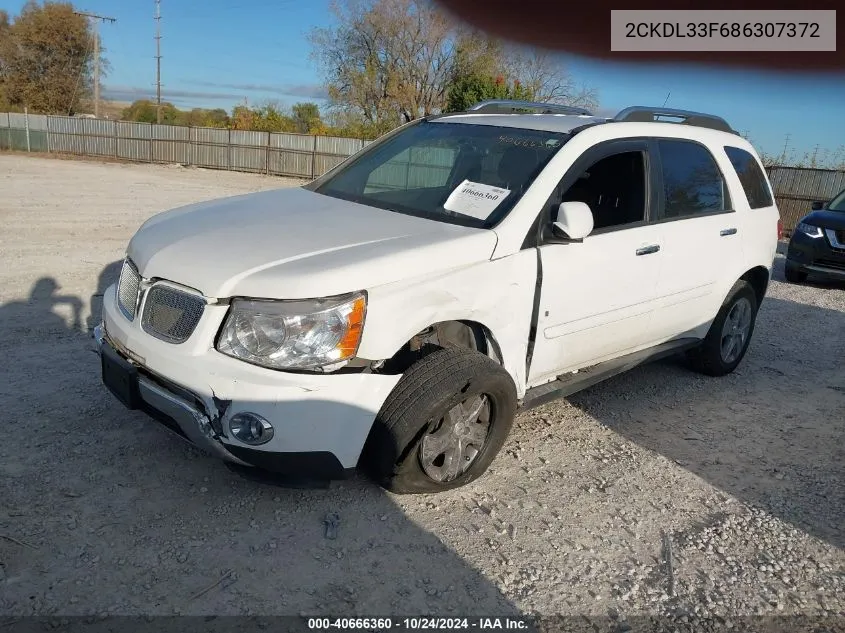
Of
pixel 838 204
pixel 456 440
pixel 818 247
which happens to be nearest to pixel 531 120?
pixel 456 440

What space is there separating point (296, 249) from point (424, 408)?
Result: 0.93m

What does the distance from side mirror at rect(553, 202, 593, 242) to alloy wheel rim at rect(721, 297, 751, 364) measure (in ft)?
7.69

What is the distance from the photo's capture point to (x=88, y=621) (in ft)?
8.55

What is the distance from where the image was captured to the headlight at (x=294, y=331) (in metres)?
2.97

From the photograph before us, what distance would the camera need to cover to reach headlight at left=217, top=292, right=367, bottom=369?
2.97 m

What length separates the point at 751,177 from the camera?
5520 millimetres

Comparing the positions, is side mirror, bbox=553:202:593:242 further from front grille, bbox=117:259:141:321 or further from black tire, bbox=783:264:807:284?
black tire, bbox=783:264:807:284

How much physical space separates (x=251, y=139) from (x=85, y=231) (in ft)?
66.5

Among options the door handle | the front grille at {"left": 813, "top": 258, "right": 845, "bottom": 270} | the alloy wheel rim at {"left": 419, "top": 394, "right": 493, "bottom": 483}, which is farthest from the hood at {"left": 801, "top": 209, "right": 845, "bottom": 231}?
the alloy wheel rim at {"left": 419, "top": 394, "right": 493, "bottom": 483}

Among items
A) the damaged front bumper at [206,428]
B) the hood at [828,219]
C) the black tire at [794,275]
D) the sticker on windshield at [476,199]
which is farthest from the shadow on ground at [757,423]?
the hood at [828,219]

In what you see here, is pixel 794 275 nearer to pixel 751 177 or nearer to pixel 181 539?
pixel 751 177

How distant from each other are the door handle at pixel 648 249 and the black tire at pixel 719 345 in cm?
126

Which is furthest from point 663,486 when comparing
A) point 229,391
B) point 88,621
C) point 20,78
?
point 20,78

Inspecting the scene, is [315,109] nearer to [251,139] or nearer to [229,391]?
[251,139]
